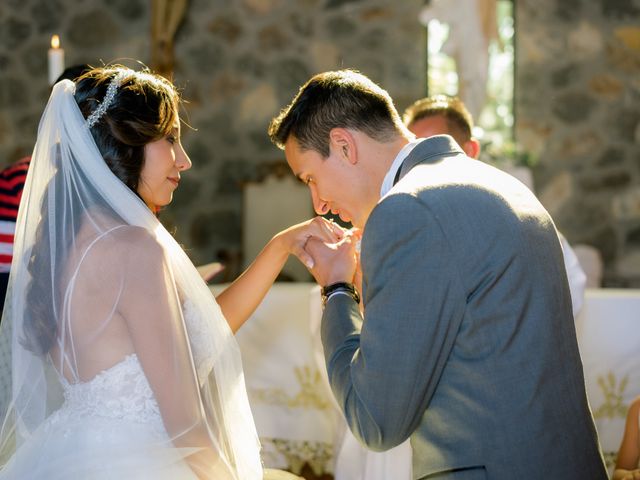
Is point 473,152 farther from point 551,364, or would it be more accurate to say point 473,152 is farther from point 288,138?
point 551,364

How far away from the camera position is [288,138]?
186 cm

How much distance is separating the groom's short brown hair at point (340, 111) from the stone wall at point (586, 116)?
489 cm

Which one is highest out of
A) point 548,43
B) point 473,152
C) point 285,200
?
point 548,43

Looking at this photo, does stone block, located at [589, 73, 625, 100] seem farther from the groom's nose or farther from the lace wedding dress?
the lace wedding dress

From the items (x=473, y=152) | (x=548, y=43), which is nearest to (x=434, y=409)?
(x=473, y=152)

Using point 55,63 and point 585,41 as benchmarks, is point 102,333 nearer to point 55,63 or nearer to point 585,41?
point 55,63

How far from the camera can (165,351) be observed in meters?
1.79

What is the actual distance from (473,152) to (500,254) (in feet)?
5.08

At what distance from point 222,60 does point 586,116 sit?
2868 millimetres

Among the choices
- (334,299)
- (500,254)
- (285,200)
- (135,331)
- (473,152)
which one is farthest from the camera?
(285,200)

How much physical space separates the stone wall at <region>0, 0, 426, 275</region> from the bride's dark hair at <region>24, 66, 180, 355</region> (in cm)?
468

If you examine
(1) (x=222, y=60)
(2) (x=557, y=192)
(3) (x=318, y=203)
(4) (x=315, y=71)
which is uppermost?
(1) (x=222, y=60)

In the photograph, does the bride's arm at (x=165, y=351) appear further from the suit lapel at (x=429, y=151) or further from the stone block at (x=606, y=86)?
the stone block at (x=606, y=86)

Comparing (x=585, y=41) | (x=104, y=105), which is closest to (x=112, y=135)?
(x=104, y=105)
